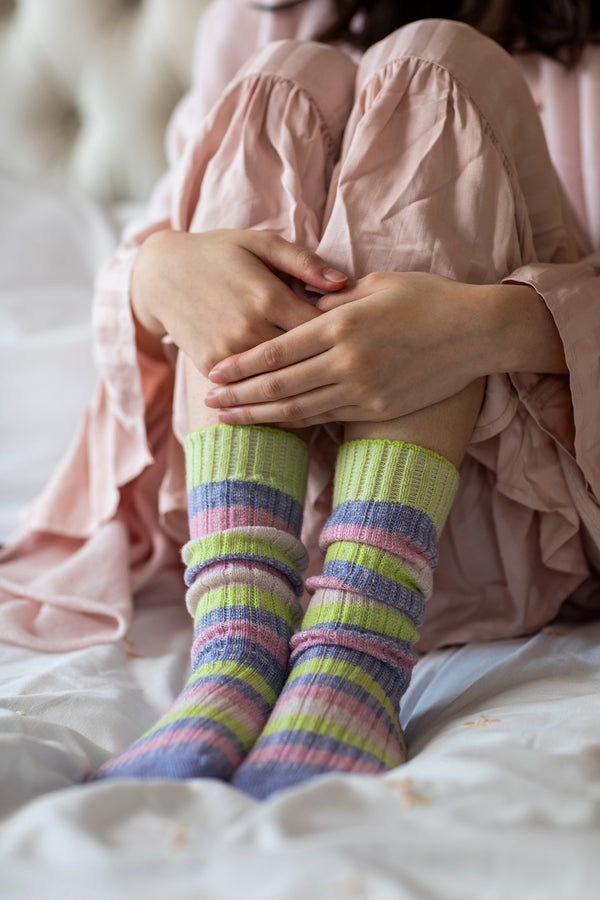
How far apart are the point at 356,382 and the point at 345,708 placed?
217 mm

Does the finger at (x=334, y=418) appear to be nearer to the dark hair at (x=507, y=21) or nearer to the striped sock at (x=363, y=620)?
the striped sock at (x=363, y=620)

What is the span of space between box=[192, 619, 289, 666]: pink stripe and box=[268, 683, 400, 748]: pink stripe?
0.05 meters

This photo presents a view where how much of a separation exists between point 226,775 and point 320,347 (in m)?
0.29

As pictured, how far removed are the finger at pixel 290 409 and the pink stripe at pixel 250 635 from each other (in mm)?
144

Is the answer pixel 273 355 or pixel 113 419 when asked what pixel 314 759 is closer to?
pixel 273 355

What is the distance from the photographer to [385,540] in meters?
0.55

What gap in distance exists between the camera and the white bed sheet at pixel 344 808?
33 cm

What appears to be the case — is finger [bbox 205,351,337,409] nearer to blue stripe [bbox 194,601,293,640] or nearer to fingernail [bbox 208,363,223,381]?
fingernail [bbox 208,363,223,381]

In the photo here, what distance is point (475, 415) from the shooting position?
62 centimetres

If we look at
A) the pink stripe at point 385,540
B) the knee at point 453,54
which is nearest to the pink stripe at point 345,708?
→ the pink stripe at point 385,540

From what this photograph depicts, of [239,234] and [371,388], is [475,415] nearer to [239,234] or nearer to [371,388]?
[371,388]

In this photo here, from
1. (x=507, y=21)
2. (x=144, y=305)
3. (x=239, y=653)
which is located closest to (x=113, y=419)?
(x=144, y=305)

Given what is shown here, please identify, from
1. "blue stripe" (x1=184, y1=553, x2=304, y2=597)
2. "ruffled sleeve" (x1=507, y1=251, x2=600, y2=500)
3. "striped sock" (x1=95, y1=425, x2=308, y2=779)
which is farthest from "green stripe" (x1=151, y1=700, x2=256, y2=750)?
"ruffled sleeve" (x1=507, y1=251, x2=600, y2=500)

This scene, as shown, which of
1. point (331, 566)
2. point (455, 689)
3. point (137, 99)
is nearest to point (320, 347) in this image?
point (331, 566)
